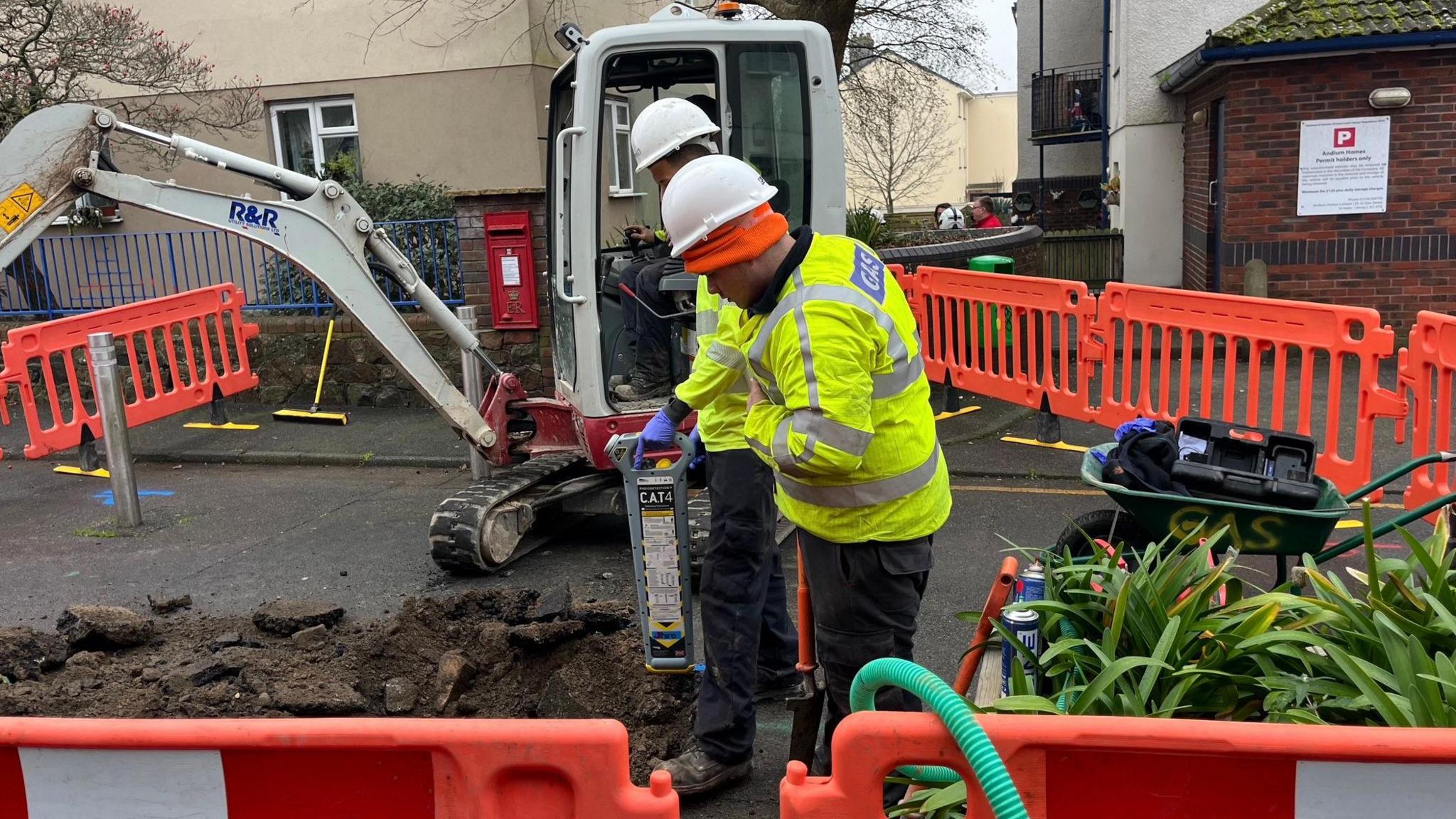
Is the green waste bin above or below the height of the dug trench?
above

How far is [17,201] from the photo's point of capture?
605 centimetres

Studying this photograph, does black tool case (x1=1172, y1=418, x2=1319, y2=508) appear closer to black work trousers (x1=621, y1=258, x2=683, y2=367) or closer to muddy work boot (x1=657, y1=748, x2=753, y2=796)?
muddy work boot (x1=657, y1=748, x2=753, y2=796)

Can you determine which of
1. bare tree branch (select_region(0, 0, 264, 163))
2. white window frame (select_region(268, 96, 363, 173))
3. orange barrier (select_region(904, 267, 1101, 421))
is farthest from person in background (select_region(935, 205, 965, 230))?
bare tree branch (select_region(0, 0, 264, 163))

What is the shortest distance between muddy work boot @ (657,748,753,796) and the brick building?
10.3 m

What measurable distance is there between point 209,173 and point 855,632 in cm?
1302

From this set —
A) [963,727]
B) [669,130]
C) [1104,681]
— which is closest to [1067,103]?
[669,130]

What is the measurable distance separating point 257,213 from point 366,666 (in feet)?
9.60

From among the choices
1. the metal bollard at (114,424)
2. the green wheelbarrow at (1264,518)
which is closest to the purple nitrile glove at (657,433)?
the green wheelbarrow at (1264,518)

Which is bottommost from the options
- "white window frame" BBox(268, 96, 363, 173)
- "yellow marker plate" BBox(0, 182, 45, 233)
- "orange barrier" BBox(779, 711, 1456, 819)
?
"orange barrier" BBox(779, 711, 1456, 819)

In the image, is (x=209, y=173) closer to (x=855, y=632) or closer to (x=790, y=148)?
(x=790, y=148)

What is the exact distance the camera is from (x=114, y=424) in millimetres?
7512

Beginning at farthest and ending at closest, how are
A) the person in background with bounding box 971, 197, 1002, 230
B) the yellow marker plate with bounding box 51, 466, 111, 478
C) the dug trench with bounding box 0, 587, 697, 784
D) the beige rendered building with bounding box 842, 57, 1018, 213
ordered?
the beige rendered building with bounding box 842, 57, 1018, 213
the person in background with bounding box 971, 197, 1002, 230
the yellow marker plate with bounding box 51, 466, 111, 478
the dug trench with bounding box 0, 587, 697, 784

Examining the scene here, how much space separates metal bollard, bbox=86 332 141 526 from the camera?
746 centimetres

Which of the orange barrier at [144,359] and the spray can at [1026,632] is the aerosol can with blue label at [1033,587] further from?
the orange barrier at [144,359]
